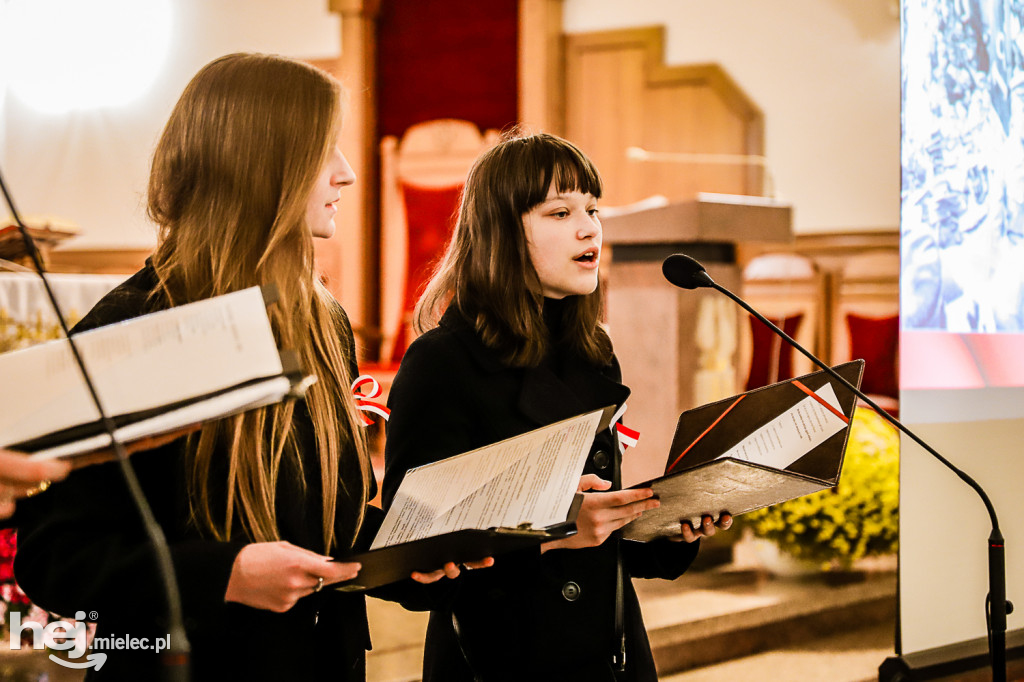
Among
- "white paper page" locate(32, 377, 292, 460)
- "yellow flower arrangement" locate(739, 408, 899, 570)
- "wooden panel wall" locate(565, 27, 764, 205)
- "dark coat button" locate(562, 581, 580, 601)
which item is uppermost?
"wooden panel wall" locate(565, 27, 764, 205)

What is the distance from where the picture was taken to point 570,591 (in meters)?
1.29

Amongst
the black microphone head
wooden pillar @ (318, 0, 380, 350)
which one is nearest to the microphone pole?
the black microphone head

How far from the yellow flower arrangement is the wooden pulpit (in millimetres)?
462

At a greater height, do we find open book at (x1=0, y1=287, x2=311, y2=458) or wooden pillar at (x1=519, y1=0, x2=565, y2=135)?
wooden pillar at (x1=519, y1=0, x2=565, y2=135)

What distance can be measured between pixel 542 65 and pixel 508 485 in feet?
15.9

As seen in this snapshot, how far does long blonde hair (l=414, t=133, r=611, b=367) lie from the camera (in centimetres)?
139

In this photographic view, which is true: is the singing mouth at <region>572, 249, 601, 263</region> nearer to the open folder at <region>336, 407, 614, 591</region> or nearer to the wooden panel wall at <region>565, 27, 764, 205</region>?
the open folder at <region>336, 407, 614, 591</region>

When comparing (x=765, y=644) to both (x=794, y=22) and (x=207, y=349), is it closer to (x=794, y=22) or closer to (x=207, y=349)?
(x=207, y=349)

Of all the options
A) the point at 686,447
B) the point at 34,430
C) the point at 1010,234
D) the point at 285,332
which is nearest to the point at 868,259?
the point at 1010,234

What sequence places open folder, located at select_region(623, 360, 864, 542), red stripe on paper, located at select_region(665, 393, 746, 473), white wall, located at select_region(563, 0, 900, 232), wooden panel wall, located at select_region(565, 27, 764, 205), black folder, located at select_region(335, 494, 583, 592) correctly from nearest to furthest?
black folder, located at select_region(335, 494, 583, 592)
open folder, located at select_region(623, 360, 864, 542)
red stripe on paper, located at select_region(665, 393, 746, 473)
white wall, located at select_region(563, 0, 900, 232)
wooden panel wall, located at select_region(565, 27, 764, 205)

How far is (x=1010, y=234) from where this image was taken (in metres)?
2.48

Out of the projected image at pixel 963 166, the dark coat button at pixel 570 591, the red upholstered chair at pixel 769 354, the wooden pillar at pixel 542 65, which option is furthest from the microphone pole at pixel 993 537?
the wooden pillar at pixel 542 65

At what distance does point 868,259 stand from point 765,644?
110 inches

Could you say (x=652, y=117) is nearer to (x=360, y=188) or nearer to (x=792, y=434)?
(x=360, y=188)
